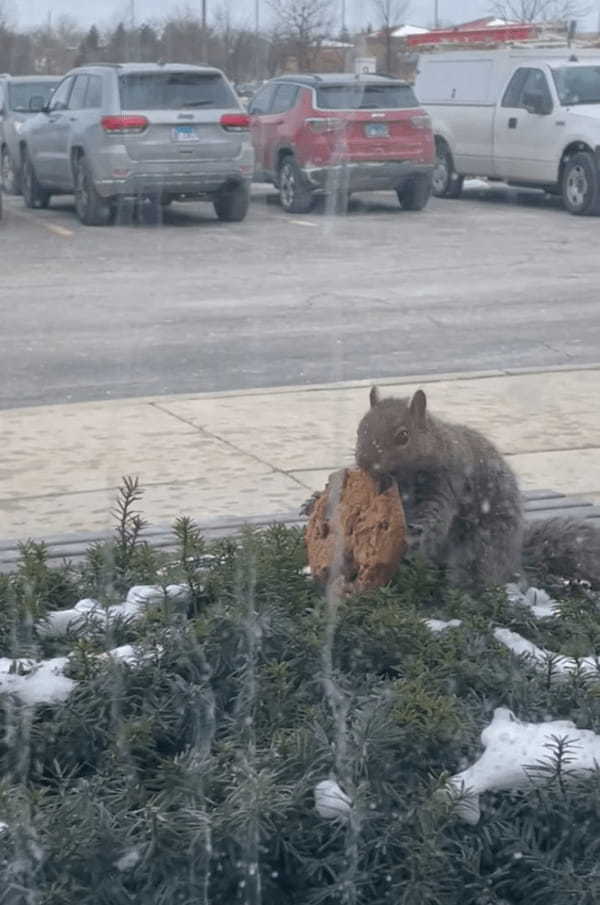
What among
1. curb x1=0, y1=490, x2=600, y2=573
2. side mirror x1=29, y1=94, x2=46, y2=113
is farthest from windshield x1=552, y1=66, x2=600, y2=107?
curb x1=0, y1=490, x2=600, y2=573

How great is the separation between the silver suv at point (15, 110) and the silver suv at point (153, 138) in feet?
7.00

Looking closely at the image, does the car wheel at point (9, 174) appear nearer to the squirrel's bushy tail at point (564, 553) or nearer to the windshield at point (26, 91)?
the windshield at point (26, 91)

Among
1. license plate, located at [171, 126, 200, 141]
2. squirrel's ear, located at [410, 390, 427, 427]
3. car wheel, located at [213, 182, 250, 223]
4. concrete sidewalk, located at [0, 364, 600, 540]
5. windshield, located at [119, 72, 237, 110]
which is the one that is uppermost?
squirrel's ear, located at [410, 390, 427, 427]

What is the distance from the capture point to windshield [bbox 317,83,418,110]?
2050cm

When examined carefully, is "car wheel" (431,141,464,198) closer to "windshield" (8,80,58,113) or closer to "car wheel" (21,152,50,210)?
"car wheel" (21,152,50,210)

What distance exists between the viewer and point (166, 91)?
61.7ft

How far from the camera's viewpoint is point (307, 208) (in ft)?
70.5

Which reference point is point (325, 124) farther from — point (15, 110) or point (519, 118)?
point (15, 110)

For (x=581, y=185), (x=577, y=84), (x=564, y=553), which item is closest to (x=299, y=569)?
(x=564, y=553)

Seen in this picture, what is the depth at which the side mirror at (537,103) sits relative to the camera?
21.1m

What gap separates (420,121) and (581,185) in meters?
2.25

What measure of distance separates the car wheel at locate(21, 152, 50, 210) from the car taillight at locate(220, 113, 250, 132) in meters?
3.56

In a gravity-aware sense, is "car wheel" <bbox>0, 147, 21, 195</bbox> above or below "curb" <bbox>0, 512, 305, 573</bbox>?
Answer: below

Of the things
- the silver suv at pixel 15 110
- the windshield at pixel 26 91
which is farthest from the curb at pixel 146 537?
the windshield at pixel 26 91
